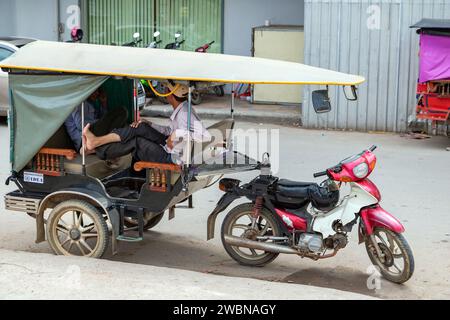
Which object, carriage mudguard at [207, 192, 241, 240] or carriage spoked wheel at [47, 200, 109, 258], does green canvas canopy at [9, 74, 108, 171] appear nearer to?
carriage spoked wheel at [47, 200, 109, 258]

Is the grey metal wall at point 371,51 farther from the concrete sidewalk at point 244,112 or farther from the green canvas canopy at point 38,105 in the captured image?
the green canvas canopy at point 38,105

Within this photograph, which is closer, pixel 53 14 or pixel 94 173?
pixel 94 173

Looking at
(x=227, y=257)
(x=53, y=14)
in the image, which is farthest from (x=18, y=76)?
(x=53, y=14)

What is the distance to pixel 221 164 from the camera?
7465 mm

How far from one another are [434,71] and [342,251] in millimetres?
6220

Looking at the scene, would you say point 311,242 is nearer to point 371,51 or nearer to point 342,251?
point 342,251

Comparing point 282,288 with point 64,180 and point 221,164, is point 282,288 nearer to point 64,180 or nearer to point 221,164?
point 221,164

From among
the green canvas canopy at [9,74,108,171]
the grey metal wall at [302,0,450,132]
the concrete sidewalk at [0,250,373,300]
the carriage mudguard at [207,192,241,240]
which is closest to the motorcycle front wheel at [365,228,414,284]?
the concrete sidewalk at [0,250,373,300]

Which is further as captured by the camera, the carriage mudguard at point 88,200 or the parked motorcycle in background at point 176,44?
the parked motorcycle in background at point 176,44

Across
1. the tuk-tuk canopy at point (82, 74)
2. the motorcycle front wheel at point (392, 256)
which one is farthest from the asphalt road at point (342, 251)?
the tuk-tuk canopy at point (82, 74)

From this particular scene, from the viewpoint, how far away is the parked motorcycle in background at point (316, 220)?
272 inches

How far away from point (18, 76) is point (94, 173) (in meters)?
1.08

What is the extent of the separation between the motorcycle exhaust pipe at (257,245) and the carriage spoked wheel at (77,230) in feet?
3.45

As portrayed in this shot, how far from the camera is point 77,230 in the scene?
741 centimetres
